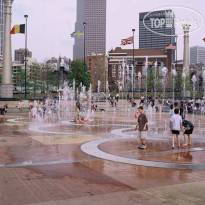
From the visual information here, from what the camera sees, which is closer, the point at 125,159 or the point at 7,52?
the point at 125,159

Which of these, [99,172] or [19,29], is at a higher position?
[19,29]

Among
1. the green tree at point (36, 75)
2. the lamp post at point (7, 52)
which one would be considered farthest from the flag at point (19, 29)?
the green tree at point (36, 75)

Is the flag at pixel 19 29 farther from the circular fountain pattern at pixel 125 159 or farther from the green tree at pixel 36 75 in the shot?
the green tree at pixel 36 75

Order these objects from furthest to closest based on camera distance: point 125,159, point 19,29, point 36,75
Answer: point 36,75 < point 19,29 < point 125,159

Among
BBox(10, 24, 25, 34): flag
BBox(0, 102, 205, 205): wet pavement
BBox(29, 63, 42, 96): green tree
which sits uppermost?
BBox(10, 24, 25, 34): flag

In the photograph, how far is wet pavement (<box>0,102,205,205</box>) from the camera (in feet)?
21.1

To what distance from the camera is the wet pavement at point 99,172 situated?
6441mm

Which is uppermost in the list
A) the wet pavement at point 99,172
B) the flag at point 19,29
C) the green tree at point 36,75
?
the flag at point 19,29

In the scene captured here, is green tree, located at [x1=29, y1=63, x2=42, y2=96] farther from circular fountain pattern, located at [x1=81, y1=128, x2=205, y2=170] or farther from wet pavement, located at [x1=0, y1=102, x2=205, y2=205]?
circular fountain pattern, located at [x1=81, y1=128, x2=205, y2=170]

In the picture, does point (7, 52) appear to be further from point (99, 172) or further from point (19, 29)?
point (99, 172)

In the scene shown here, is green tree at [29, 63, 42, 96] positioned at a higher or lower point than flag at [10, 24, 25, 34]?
lower

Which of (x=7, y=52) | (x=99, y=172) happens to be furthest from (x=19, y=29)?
(x=99, y=172)

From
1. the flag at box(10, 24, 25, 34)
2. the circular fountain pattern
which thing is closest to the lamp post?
the flag at box(10, 24, 25, 34)

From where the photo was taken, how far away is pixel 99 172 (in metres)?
8.55
